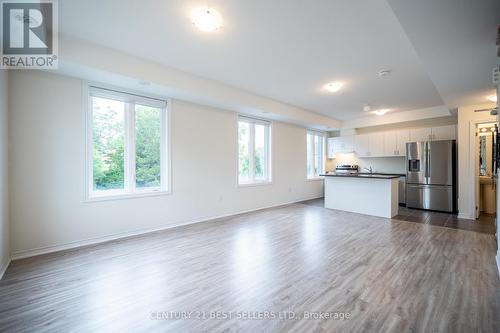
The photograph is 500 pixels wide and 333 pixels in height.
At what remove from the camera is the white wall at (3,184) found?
2562 mm

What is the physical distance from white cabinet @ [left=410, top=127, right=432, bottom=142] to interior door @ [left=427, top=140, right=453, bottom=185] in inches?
17.2

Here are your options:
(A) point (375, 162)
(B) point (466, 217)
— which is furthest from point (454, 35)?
(A) point (375, 162)

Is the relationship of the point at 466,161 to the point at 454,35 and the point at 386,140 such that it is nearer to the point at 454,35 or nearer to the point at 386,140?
the point at 386,140

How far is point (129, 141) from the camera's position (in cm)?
397

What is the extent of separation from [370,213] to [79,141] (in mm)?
5926

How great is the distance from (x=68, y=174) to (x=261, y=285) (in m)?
3.15

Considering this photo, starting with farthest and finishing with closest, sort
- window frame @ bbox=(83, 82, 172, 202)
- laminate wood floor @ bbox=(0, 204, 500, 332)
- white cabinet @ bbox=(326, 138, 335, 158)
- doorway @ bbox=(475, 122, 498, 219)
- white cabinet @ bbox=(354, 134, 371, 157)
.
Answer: white cabinet @ bbox=(326, 138, 335, 158)
white cabinet @ bbox=(354, 134, 371, 157)
doorway @ bbox=(475, 122, 498, 219)
window frame @ bbox=(83, 82, 172, 202)
laminate wood floor @ bbox=(0, 204, 500, 332)

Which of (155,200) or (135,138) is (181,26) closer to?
(135,138)

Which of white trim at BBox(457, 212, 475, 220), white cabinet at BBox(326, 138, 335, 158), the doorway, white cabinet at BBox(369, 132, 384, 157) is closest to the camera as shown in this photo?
white trim at BBox(457, 212, 475, 220)

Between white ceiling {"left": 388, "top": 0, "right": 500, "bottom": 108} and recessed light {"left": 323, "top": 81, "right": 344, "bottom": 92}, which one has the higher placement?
recessed light {"left": 323, "top": 81, "right": 344, "bottom": 92}

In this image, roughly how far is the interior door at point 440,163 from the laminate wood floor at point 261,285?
212 cm

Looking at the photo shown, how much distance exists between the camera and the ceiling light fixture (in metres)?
4.36

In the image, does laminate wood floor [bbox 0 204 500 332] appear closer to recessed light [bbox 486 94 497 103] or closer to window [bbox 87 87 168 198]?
window [bbox 87 87 168 198]

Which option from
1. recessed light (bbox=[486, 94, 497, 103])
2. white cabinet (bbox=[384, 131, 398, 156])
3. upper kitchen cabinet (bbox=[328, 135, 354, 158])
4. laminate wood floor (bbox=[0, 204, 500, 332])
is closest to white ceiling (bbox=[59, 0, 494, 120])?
recessed light (bbox=[486, 94, 497, 103])
